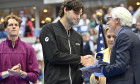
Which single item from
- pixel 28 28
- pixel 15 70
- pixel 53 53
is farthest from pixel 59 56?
pixel 28 28

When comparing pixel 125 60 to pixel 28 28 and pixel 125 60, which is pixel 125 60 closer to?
pixel 125 60

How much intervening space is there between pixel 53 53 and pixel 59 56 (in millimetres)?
107

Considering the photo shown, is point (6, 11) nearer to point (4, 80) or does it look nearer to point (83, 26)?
point (83, 26)

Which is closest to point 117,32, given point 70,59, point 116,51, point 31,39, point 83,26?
point 116,51

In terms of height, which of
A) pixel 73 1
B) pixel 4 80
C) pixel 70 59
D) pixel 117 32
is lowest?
pixel 4 80

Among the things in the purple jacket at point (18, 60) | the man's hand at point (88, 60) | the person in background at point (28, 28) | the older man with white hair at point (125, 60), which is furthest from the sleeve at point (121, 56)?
the person in background at point (28, 28)

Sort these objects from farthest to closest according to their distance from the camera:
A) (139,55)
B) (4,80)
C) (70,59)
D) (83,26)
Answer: (83,26) < (4,80) < (70,59) < (139,55)

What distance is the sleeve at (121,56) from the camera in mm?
4262

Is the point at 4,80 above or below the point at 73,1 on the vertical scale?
below

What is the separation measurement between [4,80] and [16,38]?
85cm

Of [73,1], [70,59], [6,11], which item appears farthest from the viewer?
[6,11]

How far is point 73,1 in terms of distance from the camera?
18.2ft

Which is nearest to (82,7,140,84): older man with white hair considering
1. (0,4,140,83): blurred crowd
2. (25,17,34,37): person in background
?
(0,4,140,83): blurred crowd

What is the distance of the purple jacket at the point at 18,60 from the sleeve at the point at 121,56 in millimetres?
2292
